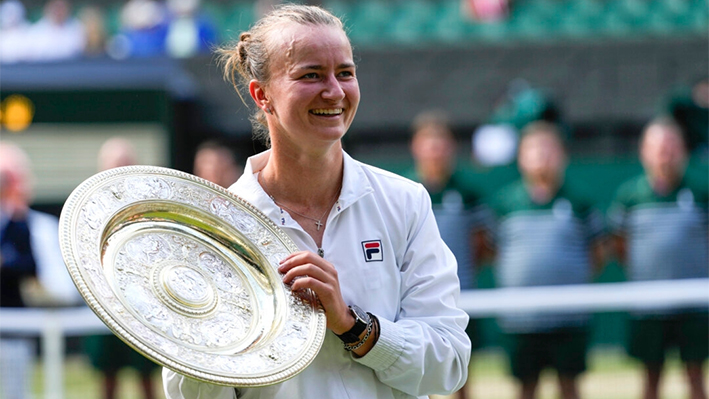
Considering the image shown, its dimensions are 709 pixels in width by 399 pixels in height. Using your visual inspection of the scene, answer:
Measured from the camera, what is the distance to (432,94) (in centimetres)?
1086

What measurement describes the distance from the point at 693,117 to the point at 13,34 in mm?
7833

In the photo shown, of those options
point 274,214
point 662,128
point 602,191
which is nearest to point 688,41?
point 602,191

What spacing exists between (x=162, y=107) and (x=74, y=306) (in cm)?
422

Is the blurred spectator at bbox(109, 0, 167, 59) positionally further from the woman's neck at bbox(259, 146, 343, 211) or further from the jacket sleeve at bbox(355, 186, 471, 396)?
the jacket sleeve at bbox(355, 186, 471, 396)

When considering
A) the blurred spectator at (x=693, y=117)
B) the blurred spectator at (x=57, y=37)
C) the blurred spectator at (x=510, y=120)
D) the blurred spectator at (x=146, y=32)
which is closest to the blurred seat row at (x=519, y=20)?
the blurred spectator at (x=146, y=32)

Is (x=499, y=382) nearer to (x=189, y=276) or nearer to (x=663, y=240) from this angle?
(x=663, y=240)

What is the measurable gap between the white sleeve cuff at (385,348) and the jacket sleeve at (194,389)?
30 centimetres

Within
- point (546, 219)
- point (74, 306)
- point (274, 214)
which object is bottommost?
point (74, 306)

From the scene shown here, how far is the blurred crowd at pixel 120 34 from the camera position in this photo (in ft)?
37.9

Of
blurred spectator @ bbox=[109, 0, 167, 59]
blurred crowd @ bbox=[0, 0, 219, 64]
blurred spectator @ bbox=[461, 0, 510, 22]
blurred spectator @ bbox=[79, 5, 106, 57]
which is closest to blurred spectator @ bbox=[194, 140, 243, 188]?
blurred crowd @ bbox=[0, 0, 219, 64]

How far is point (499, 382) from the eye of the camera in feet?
23.7

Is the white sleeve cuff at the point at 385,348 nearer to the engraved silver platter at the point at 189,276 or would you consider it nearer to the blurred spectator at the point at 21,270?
the engraved silver platter at the point at 189,276

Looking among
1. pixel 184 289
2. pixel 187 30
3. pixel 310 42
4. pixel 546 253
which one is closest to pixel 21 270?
pixel 546 253

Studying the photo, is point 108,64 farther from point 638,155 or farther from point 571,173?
point 638,155
